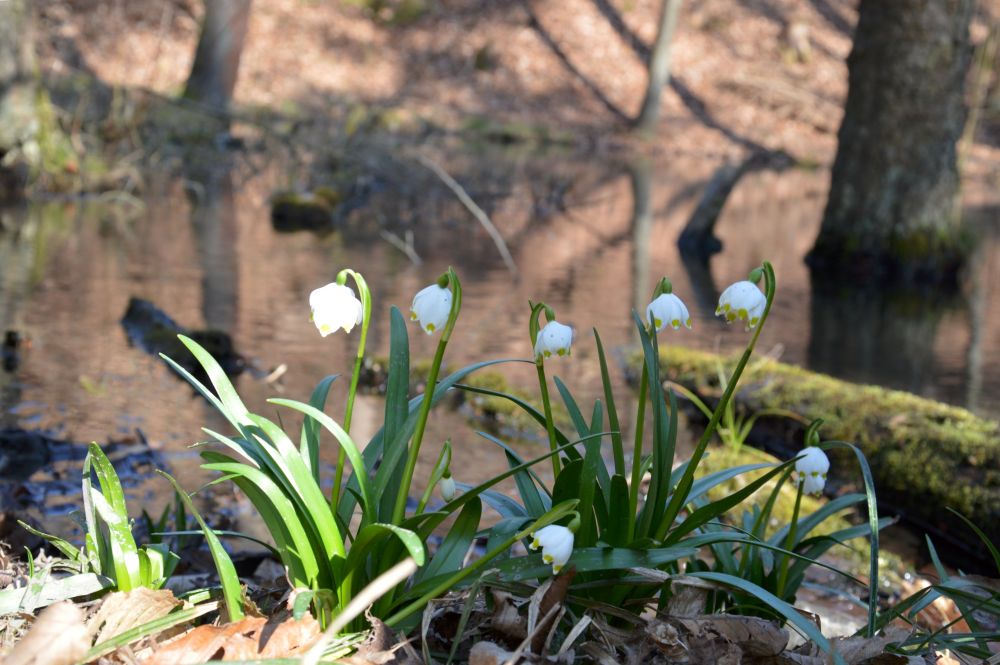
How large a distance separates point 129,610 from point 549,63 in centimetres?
2808

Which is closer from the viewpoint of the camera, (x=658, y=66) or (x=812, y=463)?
(x=812, y=463)

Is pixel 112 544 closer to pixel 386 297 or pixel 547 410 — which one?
pixel 547 410

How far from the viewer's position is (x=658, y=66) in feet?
83.8

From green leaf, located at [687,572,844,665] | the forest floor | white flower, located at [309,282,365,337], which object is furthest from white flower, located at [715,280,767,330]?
the forest floor

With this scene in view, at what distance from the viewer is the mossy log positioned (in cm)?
405

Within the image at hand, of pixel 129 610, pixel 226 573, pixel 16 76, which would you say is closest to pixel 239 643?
pixel 226 573

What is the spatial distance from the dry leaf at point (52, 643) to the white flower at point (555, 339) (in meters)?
0.99

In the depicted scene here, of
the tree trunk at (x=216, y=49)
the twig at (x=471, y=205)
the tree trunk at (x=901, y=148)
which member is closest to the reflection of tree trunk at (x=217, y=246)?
the twig at (x=471, y=205)

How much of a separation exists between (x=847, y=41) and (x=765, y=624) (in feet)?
103

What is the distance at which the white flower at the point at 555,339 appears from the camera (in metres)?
2.06

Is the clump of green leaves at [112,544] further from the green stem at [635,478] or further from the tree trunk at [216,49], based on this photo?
the tree trunk at [216,49]

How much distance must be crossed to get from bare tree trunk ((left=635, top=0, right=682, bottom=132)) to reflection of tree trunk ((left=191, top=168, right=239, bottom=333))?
1340cm

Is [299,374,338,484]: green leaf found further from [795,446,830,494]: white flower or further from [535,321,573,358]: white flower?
[795,446,830,494]: white flower

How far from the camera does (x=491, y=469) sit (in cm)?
442
